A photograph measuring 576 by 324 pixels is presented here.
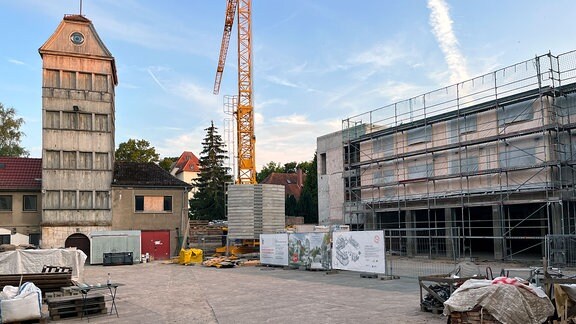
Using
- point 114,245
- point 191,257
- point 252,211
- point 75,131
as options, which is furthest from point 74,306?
point 75,131

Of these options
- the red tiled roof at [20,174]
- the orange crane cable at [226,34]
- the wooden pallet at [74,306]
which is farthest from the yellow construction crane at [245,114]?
the wooden pallet at [74,306]

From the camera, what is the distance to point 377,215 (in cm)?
4219

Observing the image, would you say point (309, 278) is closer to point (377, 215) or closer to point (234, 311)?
point (234, 311)

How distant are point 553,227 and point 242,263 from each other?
60.2 ft

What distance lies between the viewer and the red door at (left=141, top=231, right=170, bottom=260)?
42.2 m

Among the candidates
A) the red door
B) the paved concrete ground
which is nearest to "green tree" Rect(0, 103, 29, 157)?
the red door

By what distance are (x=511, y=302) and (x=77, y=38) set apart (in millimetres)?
39633

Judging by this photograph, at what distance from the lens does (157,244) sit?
42625 mm

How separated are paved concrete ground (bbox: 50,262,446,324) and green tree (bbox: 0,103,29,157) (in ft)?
127

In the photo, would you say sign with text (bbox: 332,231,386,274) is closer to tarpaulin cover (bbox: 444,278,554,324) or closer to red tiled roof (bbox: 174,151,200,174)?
tarpaulin cover (bbox: 444,278,554,324)

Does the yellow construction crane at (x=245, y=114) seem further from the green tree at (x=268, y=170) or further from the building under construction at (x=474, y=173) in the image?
the green tree at (x=268, y=170)

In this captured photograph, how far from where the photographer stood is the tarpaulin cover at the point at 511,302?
10.5 m

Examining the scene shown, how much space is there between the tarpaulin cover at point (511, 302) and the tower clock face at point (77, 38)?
3865cm

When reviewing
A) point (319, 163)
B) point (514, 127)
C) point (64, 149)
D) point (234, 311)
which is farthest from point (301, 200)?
point (234, 311)
